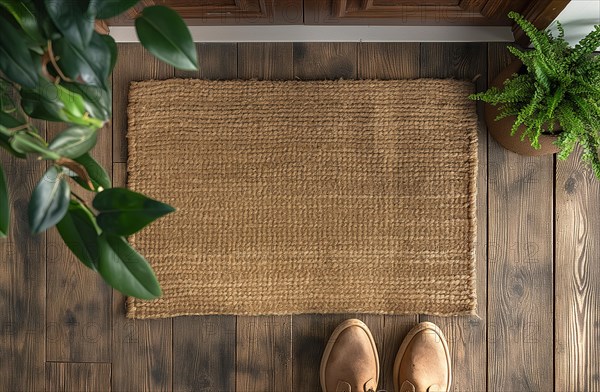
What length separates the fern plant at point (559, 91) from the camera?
1.04 m

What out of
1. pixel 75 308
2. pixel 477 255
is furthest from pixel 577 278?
pixel 75 308

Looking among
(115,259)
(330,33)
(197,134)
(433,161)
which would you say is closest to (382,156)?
(433,161)

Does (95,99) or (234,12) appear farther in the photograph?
(234,12)

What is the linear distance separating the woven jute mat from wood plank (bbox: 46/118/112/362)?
173 mm

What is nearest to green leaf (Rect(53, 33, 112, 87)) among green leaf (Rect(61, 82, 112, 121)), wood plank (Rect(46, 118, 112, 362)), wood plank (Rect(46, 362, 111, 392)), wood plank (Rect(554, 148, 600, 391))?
green leaf (Rect(61, 82, 112, 121))

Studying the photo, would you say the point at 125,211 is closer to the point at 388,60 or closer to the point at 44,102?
the point at 44,102

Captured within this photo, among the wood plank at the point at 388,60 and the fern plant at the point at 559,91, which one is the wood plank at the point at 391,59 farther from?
the fern plant at the point at 559,91

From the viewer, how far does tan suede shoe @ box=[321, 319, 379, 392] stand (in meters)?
1.31

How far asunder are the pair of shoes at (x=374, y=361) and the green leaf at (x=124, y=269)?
2.21 ft

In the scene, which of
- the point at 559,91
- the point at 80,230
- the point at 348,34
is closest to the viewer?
the point at 80,230

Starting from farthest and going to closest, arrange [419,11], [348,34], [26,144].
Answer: [348,34] → [419,11] → [26,144]

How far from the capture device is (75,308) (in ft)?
4.44

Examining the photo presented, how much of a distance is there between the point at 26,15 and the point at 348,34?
76cm

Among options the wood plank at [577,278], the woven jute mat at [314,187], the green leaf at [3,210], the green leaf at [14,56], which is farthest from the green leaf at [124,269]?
the wood plank at [577,278]
